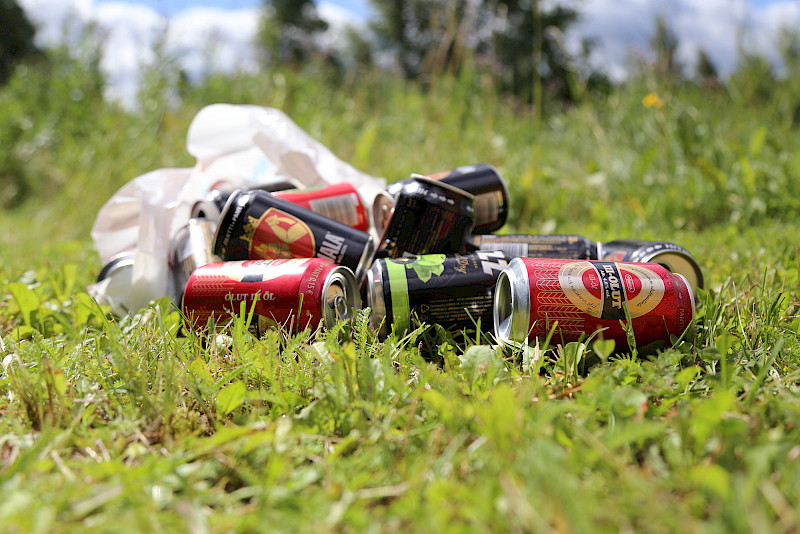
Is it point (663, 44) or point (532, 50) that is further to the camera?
point (532, 50)

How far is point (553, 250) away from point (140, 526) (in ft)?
4.00

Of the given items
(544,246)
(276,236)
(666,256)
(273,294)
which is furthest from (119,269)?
(666,256)

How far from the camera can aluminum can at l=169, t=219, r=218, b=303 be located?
1518 mm

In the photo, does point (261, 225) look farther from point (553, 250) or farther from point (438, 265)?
point (553, 250)

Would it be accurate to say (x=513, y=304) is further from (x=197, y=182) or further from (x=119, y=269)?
(x=197, y=182)

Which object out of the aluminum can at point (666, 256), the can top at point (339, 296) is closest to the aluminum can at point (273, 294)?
the can top at point (339, 296)

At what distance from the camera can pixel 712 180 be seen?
2439 millimetres

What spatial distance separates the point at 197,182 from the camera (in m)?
2.00

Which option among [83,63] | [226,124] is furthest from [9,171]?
[226,124]

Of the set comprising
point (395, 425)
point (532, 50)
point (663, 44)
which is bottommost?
point (395, 425)

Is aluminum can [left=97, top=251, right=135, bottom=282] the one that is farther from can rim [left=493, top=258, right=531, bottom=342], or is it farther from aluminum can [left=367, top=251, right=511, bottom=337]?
can rim [left=493, top=258, right=531, bottom=342]

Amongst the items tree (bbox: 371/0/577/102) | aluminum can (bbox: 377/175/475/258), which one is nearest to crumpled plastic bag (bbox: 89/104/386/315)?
aluminum can (bbox: 377/175/475/258)

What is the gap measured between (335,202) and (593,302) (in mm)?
871

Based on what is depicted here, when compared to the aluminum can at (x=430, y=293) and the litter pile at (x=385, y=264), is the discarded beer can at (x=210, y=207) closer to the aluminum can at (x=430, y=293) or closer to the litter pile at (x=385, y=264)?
the litter pile at (x=385, y=264)
